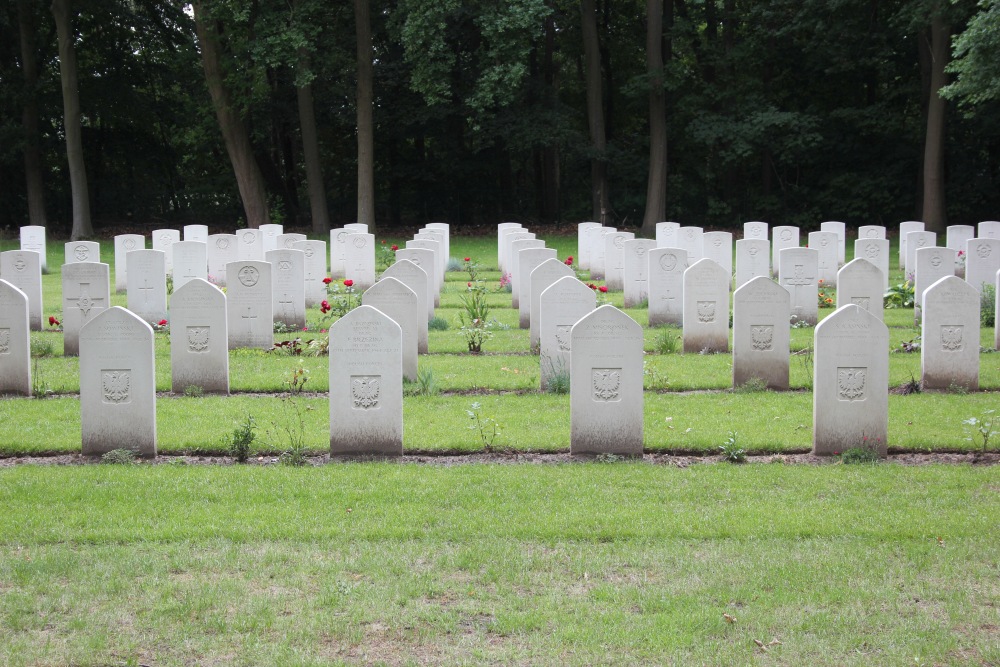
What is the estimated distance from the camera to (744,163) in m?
40.9

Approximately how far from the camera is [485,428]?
958cm

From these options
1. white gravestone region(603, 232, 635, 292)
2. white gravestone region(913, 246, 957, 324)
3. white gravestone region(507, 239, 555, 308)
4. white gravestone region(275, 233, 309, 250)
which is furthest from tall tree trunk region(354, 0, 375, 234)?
white gravestone region(913, 246, 957, 324)

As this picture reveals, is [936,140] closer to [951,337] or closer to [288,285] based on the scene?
[951,337]

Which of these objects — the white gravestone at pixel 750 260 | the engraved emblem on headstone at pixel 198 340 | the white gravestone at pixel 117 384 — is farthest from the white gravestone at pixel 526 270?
the white gravestone at pixel 117 384

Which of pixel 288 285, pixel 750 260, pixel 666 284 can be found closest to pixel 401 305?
pixel 288 285

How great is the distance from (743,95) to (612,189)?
626cm

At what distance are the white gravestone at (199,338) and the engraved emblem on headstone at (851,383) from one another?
6216 mm

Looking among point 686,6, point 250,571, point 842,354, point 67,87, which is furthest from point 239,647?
point 686,6

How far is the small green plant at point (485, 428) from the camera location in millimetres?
9021

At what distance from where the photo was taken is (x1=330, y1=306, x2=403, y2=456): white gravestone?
28.0ft

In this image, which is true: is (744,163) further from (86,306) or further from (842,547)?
(842,547)

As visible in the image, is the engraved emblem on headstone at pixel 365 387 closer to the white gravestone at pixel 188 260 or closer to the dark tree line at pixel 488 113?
the white gravestone at pixel 188 260

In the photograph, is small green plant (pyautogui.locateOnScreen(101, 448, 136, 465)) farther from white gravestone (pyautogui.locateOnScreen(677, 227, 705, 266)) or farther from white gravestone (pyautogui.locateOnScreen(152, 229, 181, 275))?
white gravestone (pyautogui.locateOnScreen(677, 227, 705, 266))

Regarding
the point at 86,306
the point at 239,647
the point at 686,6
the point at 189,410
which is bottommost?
the point at 239,647
